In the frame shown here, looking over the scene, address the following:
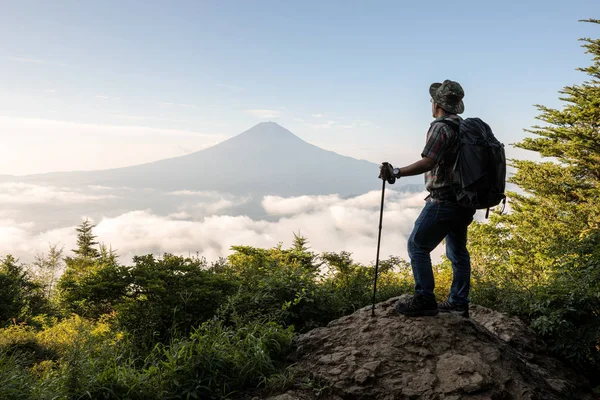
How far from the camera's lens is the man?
3.46 m

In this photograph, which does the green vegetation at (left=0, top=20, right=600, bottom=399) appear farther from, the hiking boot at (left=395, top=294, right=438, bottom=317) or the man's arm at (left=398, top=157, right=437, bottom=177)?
the man's arm at (left=398, top=157, right=437, bottom=177)

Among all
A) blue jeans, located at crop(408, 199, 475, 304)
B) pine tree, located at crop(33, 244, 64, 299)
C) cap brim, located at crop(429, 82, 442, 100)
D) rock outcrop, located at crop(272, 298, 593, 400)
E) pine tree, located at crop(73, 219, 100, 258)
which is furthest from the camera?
pine tree, located at crop(33, 244, 64, 299)

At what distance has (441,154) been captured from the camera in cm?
345

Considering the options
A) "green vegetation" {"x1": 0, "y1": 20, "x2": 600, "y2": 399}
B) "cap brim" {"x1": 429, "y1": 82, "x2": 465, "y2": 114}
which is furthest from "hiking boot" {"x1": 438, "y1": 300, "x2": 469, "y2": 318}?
"cap brim" {"x1": 429, "y1": 82, "x2": 465, "y2": 114}

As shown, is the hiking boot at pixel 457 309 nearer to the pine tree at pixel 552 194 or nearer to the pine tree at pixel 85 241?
the pine tree at pixel 552 194

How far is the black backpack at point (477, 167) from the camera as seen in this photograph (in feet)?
11.2

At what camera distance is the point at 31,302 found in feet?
63.0

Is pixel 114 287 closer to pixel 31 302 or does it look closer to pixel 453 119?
pixel 453 119

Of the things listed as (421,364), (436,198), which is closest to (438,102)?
(436,198)

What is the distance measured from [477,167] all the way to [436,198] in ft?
1.44

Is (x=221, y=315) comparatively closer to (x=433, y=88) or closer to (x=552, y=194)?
(x=433, y=88)

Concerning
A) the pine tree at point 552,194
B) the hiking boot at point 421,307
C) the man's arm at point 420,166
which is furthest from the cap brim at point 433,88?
the pine tree at point 552,194

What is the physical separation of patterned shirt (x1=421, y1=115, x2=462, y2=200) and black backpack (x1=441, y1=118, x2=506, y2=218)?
0.19 feet

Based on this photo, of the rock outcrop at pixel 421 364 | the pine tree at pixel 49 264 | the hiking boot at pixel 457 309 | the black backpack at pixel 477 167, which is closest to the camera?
the rock outcrop at pixel 421 364
